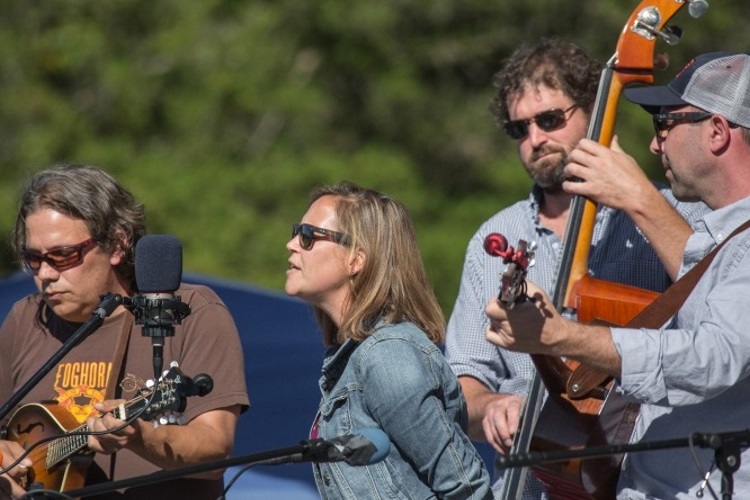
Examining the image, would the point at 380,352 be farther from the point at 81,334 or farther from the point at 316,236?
the point at 81,334

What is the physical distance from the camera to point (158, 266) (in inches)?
151

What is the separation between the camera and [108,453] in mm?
3973

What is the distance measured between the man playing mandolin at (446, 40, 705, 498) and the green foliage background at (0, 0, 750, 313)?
8422 millimetres

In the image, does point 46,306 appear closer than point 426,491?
No

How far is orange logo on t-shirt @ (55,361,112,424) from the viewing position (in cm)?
430

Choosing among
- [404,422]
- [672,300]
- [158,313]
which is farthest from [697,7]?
[158,313]

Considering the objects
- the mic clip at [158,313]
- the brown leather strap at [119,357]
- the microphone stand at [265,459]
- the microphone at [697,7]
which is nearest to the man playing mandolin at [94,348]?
the brown leather strap at [119,357]

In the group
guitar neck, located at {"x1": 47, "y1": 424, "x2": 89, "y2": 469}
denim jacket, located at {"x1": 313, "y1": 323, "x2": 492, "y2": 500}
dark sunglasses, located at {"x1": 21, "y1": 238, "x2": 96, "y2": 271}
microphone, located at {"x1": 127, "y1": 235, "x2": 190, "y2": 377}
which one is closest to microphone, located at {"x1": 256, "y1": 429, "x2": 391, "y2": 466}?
denim jacket, located at {"x1": 313, "y1": 323, "x2": 492, "y2": 500}

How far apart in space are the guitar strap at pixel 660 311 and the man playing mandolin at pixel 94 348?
103cm

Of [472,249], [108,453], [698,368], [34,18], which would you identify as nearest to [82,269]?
[108,453]

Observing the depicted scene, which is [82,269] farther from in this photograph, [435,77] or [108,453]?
[435,77]

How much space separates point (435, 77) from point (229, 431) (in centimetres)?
1191

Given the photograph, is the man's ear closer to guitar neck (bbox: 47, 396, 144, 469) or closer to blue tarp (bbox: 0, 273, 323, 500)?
guitar neck (bbox: 47, 396, 144, 469)

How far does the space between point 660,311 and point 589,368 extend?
274mm
